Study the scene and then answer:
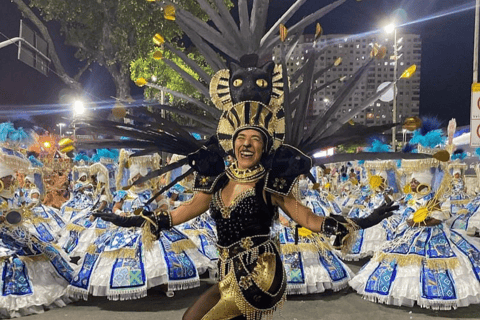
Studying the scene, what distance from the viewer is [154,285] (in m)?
6.42

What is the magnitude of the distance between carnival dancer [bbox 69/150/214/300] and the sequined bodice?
2866 mm

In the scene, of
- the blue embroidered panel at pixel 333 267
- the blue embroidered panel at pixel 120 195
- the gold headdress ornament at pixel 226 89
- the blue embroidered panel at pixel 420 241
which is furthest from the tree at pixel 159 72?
the gold headdress ornament at pixel 226 89

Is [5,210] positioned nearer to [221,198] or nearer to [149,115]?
[149,115]

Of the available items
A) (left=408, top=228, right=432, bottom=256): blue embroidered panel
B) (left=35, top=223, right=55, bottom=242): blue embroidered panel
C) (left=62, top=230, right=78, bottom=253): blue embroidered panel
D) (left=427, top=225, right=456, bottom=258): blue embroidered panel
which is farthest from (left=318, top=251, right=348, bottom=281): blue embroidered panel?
(left=35, top=223, right=55, bottom=242): blue embroidered panel

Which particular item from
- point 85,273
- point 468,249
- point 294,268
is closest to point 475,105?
point 468,249

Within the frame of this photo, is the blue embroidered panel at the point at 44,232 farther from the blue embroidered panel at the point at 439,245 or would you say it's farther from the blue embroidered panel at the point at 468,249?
the blue embroidered panel at the point at 468,249

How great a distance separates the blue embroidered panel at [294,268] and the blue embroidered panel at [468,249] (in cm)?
237

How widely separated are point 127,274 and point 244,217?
368 cm

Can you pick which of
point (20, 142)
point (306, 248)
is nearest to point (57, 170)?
point (20, 142)

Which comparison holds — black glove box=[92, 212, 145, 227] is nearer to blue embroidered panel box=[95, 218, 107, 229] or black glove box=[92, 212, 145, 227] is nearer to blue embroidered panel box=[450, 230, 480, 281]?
blue embroidered panel box=[450, 230, 480, 281]

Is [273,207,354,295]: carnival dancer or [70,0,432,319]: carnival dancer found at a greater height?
[70,0,432,319]: carnival dancer

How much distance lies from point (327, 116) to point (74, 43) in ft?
Result: 57.9

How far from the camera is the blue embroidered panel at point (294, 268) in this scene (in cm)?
655

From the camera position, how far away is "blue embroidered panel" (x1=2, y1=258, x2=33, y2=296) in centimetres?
568
